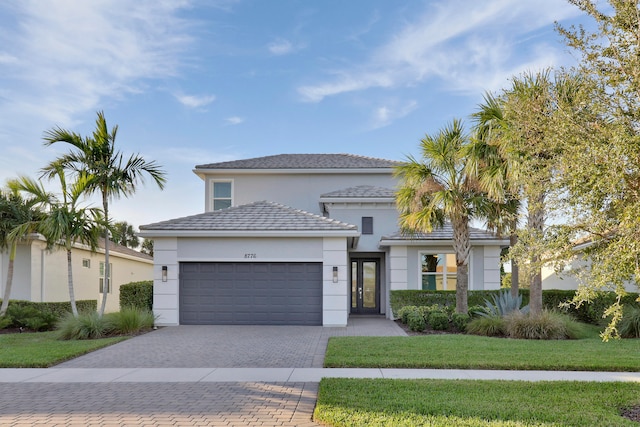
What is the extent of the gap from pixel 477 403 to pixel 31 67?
16.2 meters

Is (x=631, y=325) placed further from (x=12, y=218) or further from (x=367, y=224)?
(x=12, y=218)

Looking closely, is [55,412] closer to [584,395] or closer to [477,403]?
[477,403]

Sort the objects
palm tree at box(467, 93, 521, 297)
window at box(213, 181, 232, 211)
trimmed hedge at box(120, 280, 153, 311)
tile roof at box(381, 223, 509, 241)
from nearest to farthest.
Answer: palm tree at box(467, 93, 521, 297)
trimmed hedge at box(120, 280, 153, 311)
tile roof at box(381, 223, 509, 241)
window at box(213, 181, 232, 211)

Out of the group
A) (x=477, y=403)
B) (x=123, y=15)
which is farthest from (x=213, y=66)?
(x=477, y=403)

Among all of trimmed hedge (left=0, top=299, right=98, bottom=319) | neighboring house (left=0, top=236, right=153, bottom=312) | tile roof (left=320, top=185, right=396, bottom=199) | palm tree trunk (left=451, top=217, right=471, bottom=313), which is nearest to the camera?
palm tree trunk (left=451, top=217, right=471, bottom=313)

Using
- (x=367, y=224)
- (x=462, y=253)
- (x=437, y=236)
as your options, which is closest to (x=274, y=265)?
(x=367, y=224)

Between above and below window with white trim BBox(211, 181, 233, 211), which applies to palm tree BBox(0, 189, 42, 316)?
below

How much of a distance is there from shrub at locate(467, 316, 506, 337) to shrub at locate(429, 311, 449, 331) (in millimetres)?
905

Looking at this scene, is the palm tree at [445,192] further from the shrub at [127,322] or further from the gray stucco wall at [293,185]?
the shrub at [127,322]

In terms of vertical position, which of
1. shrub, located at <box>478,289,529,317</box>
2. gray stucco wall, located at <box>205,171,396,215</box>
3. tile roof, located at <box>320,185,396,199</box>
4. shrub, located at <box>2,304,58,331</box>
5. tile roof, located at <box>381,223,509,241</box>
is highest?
gray stucco wall, located at <box>205,171,396,215</box>

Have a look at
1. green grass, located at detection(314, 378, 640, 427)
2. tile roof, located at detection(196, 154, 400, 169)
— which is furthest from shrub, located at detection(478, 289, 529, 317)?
tile roof, located at detection(196, 154, 400, 169)

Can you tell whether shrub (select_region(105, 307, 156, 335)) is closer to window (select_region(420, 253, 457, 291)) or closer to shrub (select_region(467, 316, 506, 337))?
shrub (select_region(467, 316, 506, 337))

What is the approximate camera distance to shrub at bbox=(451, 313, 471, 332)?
48.2 ft

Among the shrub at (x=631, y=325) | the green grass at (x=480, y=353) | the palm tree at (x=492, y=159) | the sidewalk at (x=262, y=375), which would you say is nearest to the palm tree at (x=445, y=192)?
the palm tree at (x=492, y=159)
